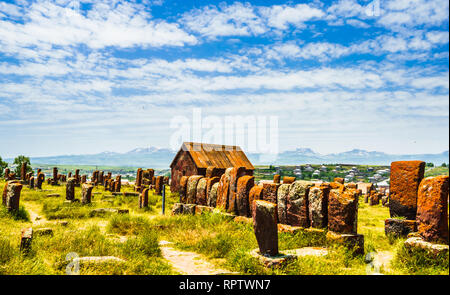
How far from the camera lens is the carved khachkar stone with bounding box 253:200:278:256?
18.7 ft

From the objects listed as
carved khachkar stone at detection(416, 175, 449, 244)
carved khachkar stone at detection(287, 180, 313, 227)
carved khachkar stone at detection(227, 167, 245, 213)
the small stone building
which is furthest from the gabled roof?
carved khachkar stone at detection(416, 175, 449, 244)

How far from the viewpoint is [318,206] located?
7.83 metres

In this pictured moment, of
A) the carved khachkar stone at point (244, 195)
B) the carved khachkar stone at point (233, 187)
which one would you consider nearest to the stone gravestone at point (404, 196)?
the carved khachkar stone at point (244, 195)

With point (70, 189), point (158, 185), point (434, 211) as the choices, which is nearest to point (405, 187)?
point (434, 211)

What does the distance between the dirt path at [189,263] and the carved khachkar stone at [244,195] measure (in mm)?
2863

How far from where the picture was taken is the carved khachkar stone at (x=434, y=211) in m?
6.41

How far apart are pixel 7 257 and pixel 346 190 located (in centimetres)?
693

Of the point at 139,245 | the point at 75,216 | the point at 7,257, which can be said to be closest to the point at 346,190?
the point at 139,245

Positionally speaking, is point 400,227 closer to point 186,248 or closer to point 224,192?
point 224,192

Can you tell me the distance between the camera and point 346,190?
7.44 m

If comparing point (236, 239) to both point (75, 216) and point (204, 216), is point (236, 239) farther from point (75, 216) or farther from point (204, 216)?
point (75, 216)

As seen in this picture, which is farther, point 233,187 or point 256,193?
point 233,187

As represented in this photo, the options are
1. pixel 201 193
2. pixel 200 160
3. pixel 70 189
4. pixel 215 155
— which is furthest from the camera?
pixel 215 155

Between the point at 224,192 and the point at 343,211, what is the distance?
4783 mm
